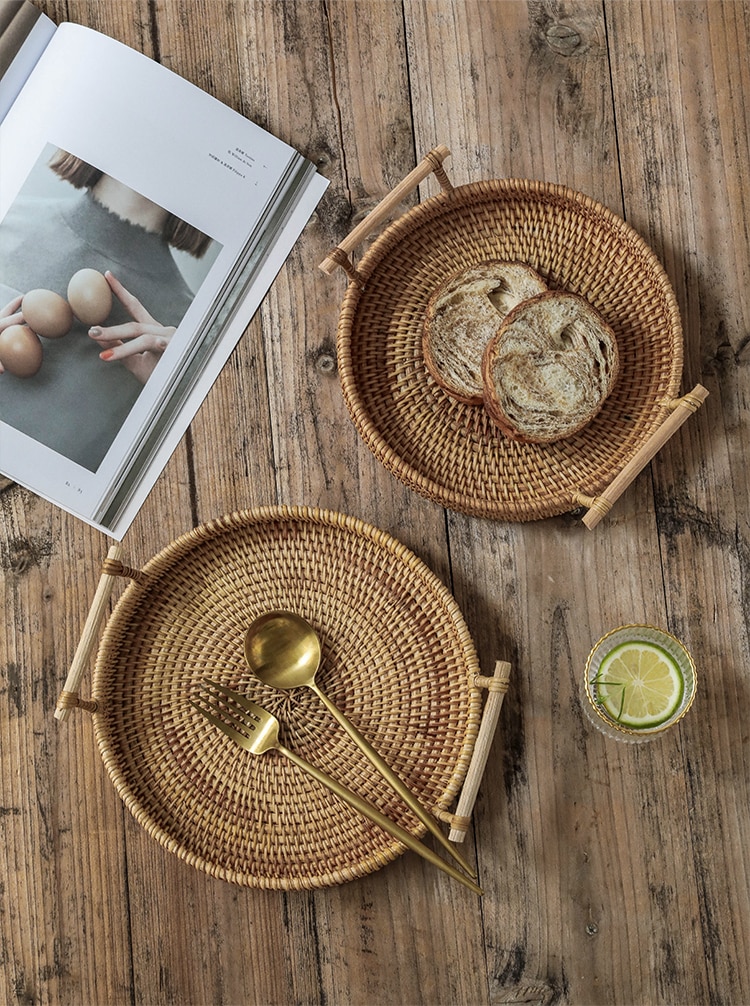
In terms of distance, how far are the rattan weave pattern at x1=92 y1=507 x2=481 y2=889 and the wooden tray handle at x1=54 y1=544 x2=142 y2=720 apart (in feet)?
0.06

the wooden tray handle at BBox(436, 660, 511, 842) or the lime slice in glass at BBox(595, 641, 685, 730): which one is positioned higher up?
the lime slice in glass at BBox(595, 641, 685, 730)

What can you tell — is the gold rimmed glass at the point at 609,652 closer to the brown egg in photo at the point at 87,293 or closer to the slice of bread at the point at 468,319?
the slice of bread at the point at 468,319

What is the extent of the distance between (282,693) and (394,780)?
15 centimetres

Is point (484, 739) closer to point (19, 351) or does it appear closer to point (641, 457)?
point (641, 457)

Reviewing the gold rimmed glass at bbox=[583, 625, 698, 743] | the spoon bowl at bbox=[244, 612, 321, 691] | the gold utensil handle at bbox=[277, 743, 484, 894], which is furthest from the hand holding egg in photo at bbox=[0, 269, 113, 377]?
the gold rimmed glass at bbox=[583, 625, 698, 743]

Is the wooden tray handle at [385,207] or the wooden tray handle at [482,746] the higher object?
the wooden tray handle at [385,207]

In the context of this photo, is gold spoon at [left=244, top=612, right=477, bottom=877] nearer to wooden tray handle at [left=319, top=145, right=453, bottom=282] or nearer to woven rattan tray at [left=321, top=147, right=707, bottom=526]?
woven rattan tray at [left=321, top=147, right=707, bottom=526]

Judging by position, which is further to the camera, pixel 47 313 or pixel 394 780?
pixel 47 313

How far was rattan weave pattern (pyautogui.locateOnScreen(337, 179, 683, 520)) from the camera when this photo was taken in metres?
0.83

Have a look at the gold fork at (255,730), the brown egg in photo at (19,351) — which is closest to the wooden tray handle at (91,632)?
the gold fork at (255,730)

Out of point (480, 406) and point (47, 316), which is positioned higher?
point (480, 406)

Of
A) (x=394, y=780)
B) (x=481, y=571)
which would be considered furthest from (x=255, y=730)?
(x=481, y=571)

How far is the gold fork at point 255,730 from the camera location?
0.75m

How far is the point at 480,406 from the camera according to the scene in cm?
84
